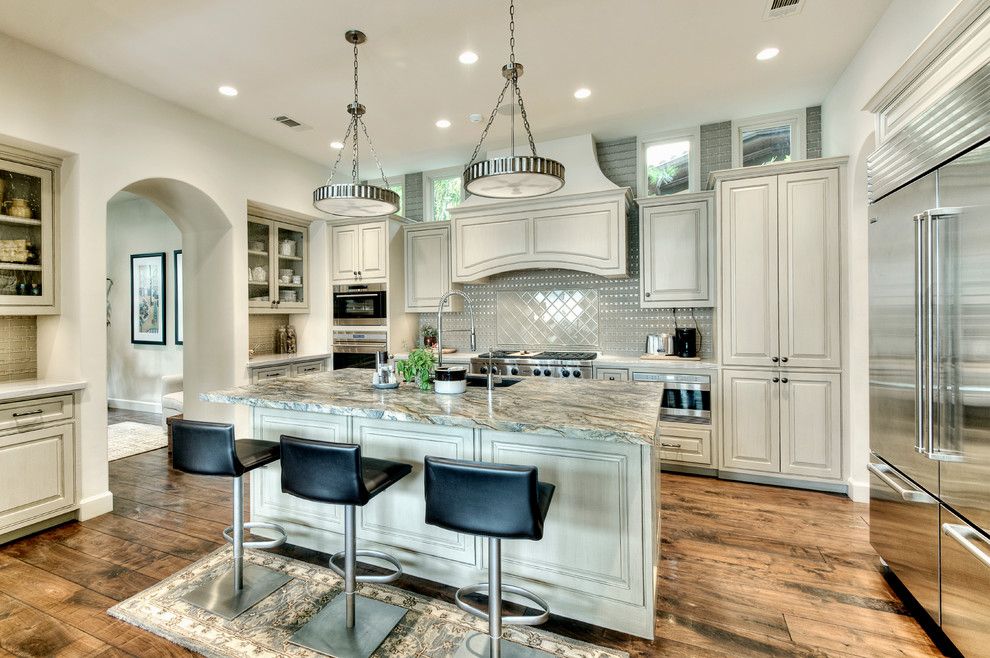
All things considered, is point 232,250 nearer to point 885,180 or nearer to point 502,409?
point 502,409

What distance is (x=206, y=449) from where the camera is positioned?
2174 mm

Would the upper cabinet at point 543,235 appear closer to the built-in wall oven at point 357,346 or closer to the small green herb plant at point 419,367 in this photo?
the built-in wall oven at point 357,346

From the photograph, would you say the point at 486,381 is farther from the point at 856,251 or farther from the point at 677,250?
the point at 856,251

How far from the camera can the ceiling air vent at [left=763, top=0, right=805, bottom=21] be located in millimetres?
2721

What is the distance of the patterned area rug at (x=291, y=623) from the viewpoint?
1.96m

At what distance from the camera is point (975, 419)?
1660mm

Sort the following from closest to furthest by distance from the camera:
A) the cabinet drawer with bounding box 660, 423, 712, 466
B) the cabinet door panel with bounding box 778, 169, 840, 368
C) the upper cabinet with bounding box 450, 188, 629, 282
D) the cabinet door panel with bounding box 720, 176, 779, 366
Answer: the cabinet door panel with bounding box 778, 169, 840, 368, the cabinet door panel with bounding box 720, 176, 779, 366, the cabinet drawer with bounding box 660, 423, 712, 466, the upper cabinet with bounding box 450, 188, 629, 282

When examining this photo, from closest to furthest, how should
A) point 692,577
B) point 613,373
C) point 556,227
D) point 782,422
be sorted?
point 692,577
point 782,422
point 613,373
point 556,227

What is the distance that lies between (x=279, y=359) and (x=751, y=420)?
4.51m

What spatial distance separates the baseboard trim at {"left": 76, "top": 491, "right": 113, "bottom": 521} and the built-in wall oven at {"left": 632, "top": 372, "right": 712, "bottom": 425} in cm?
414

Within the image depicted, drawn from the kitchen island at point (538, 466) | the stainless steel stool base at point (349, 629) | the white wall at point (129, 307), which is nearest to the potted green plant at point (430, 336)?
the kitchen island at point (538, 466)

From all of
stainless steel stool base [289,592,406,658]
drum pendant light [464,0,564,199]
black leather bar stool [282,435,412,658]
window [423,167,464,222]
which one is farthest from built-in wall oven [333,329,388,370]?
stainless steel stool base [289,592,406,658]

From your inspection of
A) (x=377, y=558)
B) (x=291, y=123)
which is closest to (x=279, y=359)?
(x=291, y=123)

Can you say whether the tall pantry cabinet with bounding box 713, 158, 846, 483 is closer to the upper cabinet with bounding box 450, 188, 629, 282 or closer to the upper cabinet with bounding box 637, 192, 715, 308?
the upper cabinet with bounding box 637, 192, 715, 308
